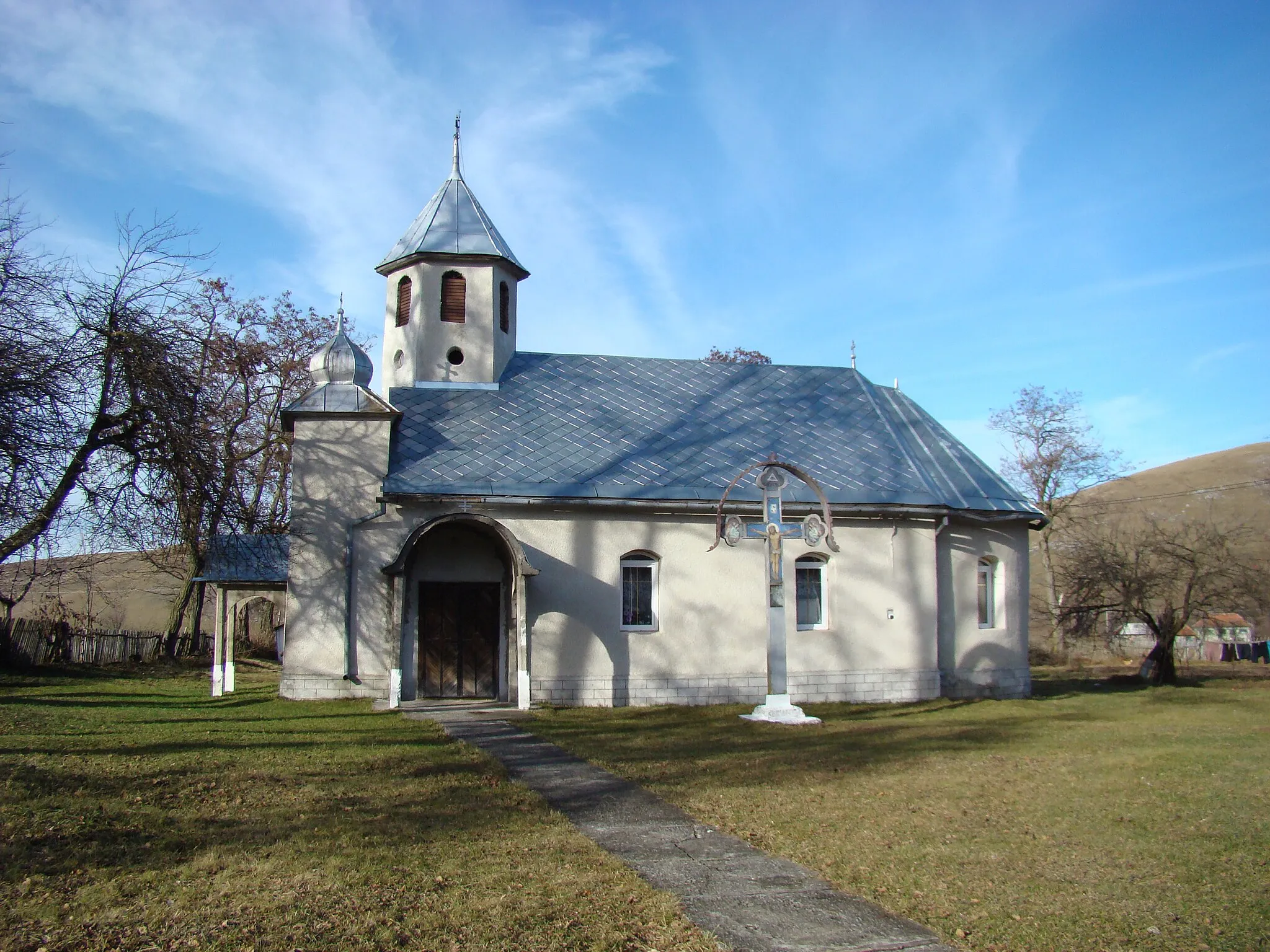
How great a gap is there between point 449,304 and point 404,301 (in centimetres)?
110

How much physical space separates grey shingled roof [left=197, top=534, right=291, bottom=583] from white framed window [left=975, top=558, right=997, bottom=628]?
13723mm

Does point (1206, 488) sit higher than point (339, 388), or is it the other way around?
point (1206, 488)

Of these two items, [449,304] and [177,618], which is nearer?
[449,304]

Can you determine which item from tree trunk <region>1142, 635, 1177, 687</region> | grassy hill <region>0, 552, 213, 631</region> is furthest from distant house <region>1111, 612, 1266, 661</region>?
grassy hill <region>0, 552, 213, 631</region>

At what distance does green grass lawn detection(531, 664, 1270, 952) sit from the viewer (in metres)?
6.12

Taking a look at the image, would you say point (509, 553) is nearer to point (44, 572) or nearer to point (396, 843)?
point (44, 572)

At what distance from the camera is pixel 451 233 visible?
893 inches

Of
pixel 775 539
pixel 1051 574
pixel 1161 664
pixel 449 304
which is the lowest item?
pixel 1161 664

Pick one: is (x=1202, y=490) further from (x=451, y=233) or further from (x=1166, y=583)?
(x=451, y=233)

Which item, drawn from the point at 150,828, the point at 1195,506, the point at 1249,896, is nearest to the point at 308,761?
the point at 150,828

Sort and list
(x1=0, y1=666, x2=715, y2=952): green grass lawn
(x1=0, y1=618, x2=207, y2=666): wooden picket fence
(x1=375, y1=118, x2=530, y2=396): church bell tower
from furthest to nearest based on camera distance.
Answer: (x1=0, y1=618, x2=207, y2=666): wooden picket fence → (x1=375, y1=118, x2=530, y2=396): church bell tower → (x1=0, y1=666, x2=715, y2=952): green grass lawn

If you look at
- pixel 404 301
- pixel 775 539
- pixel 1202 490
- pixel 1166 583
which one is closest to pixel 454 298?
pixel 404 301

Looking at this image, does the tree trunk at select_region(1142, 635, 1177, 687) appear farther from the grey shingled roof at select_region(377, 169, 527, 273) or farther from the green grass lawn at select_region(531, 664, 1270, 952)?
the grey shingled roof at select_region(377, 169, 527, 273)

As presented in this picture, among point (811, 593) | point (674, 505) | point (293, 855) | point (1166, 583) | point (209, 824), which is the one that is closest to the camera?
point (293, 855)
